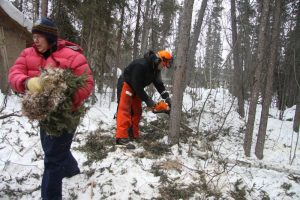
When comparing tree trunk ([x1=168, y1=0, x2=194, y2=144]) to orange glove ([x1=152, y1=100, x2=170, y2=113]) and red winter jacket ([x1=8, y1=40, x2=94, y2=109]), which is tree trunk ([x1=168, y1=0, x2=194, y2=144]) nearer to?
orange glove ([x1=152, y1=100, x2=170, y2=113])

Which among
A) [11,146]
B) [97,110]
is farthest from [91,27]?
[11,146]

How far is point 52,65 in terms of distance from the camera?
9.39 ft

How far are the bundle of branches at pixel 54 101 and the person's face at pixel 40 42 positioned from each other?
1.22ft

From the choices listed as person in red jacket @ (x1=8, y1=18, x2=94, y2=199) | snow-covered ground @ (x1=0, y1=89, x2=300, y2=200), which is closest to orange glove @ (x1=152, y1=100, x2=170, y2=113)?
snow-covered ground @ (x1=0, y1=89, x2=300, y2=200)

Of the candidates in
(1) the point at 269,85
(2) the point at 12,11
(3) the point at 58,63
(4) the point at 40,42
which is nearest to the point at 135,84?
(3) the point at 58,63

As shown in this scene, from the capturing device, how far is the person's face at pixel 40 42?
2.87 meters

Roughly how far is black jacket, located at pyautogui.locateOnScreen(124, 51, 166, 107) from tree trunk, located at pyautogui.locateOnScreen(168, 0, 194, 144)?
1.45 ft

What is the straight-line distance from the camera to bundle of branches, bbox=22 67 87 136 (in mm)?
2555

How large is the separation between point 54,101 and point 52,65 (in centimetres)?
49

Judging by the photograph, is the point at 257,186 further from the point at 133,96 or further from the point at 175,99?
the point at 133,96

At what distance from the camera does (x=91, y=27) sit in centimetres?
925

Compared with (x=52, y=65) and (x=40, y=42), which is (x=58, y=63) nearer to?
(x=52, y=65)

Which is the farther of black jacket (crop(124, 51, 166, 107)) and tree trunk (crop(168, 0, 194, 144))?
tree trunk (crop(168, 0, 194, 144))

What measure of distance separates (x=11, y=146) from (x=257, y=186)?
156 inches
